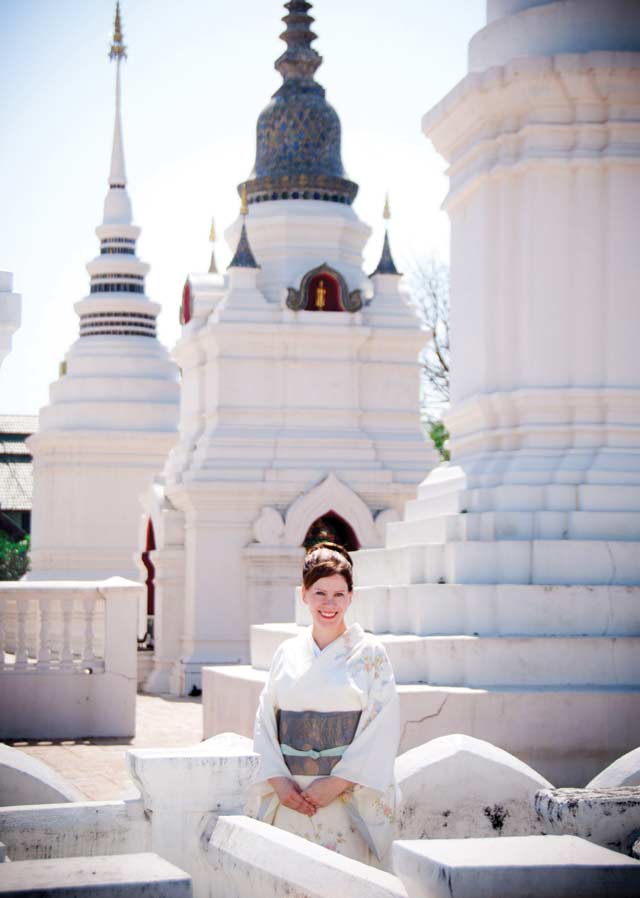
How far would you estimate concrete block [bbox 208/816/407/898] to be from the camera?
3.78 metres

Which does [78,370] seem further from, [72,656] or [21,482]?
[21,482]

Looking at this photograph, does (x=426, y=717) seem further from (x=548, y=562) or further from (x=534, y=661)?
(x=548, y=562)

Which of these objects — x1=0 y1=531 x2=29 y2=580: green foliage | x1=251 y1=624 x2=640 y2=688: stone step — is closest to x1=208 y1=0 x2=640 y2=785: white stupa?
x1=251 y1=624 x2=640 y2=688: stone step

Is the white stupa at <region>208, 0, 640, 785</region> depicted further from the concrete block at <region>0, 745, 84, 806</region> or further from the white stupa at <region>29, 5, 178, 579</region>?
the white stupa at <region>29, 5, 178, 579</region>

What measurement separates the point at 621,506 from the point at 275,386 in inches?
440

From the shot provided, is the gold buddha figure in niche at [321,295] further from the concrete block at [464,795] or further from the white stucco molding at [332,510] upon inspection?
the concrete block at [464,795]

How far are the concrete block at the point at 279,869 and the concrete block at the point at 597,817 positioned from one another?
2.95 feet

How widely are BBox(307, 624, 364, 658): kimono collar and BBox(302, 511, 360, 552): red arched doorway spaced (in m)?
14.1

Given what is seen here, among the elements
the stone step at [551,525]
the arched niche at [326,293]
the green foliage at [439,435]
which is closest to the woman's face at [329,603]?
the stone step at [551,525]

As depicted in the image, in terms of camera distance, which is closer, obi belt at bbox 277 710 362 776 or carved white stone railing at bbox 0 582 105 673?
obi belt at bbox 277 710 362 776

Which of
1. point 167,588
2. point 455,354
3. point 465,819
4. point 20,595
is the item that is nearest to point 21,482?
point 167,588

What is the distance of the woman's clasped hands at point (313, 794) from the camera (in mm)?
5230

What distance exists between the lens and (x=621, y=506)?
29.3 feet

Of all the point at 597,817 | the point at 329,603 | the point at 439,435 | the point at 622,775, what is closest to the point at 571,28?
the point at 622,775
